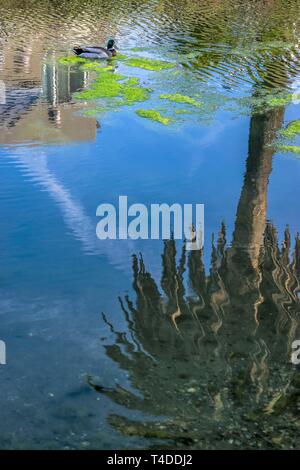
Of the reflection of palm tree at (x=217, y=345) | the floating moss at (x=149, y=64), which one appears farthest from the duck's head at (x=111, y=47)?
the reflection of palm tree at (x=217, y=345)

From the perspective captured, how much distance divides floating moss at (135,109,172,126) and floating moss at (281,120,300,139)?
10.0 feet

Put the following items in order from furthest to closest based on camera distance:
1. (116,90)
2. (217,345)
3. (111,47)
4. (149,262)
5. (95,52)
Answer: (111,47) < (95,52) < (116,90) < (149,262) < (217,345)

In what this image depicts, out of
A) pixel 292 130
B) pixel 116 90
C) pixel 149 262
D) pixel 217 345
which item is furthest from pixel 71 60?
pixel 217 345

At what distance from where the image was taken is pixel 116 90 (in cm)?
1939

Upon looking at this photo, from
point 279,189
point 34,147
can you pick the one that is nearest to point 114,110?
point 34,147

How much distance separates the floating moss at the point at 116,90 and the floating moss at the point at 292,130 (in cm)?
442

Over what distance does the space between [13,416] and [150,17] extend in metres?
27.4

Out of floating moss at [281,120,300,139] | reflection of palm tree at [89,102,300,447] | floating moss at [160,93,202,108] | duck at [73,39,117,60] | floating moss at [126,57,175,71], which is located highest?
duck at [73,39,117,60]

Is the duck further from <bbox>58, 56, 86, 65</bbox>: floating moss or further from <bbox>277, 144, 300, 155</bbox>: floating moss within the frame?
<bbox>277, 144, 300, 155</bbox>: floating moss

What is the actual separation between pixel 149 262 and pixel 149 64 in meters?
13.3

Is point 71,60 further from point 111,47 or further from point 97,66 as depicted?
point 111,47

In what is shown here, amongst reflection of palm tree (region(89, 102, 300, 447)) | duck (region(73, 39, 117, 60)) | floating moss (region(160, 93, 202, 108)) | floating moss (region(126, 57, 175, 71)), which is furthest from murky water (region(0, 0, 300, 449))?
duck (region(73, 39, 117, 60))

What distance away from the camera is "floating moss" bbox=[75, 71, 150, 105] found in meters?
18.7

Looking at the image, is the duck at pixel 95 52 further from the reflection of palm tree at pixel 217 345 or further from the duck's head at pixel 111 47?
the reflection of palm tree at pixel 217 345
